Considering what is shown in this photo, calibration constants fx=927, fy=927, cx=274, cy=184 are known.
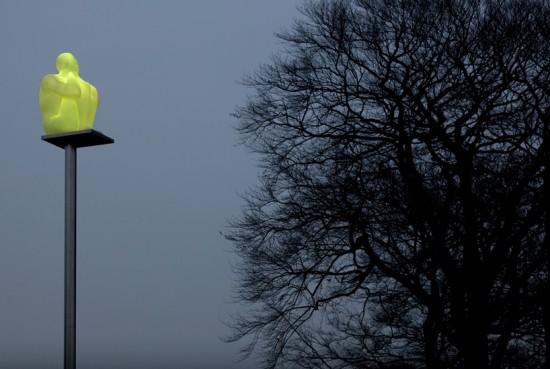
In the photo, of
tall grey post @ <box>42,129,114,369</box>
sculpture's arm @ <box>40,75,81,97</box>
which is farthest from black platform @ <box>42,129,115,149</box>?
sculpture's arm @ <box>40,75,81,97</box>

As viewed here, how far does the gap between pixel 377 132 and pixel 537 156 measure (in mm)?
2495

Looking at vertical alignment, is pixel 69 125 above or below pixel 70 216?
above

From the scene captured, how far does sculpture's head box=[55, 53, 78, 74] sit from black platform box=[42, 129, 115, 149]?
2.57 ft

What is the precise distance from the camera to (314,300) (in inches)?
583

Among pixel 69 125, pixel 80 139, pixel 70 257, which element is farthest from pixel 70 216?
pixel 69 125

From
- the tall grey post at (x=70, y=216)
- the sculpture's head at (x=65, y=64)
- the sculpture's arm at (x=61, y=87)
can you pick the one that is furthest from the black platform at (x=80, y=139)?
the sculpture's head at (x=65, y=64)

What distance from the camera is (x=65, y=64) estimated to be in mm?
9898

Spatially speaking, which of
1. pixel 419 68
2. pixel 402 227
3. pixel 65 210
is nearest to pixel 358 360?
pixel 402 227

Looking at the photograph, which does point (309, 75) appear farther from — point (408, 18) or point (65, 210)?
point (65, 210)

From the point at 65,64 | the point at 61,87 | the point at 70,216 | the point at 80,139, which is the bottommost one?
the point at 70,216

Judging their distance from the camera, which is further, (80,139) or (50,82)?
(50,82)

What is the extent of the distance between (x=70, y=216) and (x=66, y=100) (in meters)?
1.21

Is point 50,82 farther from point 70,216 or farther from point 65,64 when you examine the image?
point 70,216

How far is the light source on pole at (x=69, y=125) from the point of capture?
9.32 meters
